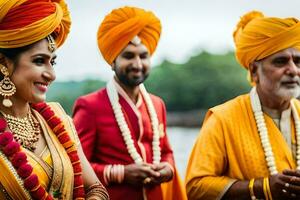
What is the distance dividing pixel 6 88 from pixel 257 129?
199 cm

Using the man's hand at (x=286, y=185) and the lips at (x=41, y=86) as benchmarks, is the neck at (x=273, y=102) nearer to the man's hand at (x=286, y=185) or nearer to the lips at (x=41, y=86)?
the man's hand at (x=286, y=185)

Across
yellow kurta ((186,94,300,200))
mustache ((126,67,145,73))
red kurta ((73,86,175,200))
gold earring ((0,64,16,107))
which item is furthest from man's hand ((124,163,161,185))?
gold earring ((0,64,16,107))

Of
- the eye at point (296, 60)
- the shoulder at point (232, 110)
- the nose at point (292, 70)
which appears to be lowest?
the shoulder at point (232, 110)

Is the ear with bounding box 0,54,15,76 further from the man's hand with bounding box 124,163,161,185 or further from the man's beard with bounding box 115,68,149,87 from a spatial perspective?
the man's beard with bounding box 115,68,149,87

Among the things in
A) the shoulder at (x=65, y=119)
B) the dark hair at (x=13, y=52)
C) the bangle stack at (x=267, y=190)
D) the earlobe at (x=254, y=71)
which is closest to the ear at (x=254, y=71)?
the earlobe at (x=254, y=71)

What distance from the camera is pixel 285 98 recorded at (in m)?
4.57

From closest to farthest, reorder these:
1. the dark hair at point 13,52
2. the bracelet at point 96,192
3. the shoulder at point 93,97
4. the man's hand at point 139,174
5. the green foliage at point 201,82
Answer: the dark hair at point 13,52
the bracelet at point 96,192
the man's hand at point 139,174
the shoulder at point 93,97
the green foliage at point 201,82

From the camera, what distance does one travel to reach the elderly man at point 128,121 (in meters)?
5.03

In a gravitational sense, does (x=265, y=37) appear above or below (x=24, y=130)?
above

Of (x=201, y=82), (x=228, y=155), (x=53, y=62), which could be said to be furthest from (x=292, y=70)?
(x=201, y=82)

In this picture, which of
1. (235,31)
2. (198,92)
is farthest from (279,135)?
(198,92)

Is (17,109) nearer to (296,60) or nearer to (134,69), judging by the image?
(134,69)

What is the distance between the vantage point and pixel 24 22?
326 cm

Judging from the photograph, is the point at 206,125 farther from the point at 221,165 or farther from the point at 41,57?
the point at 41,57
